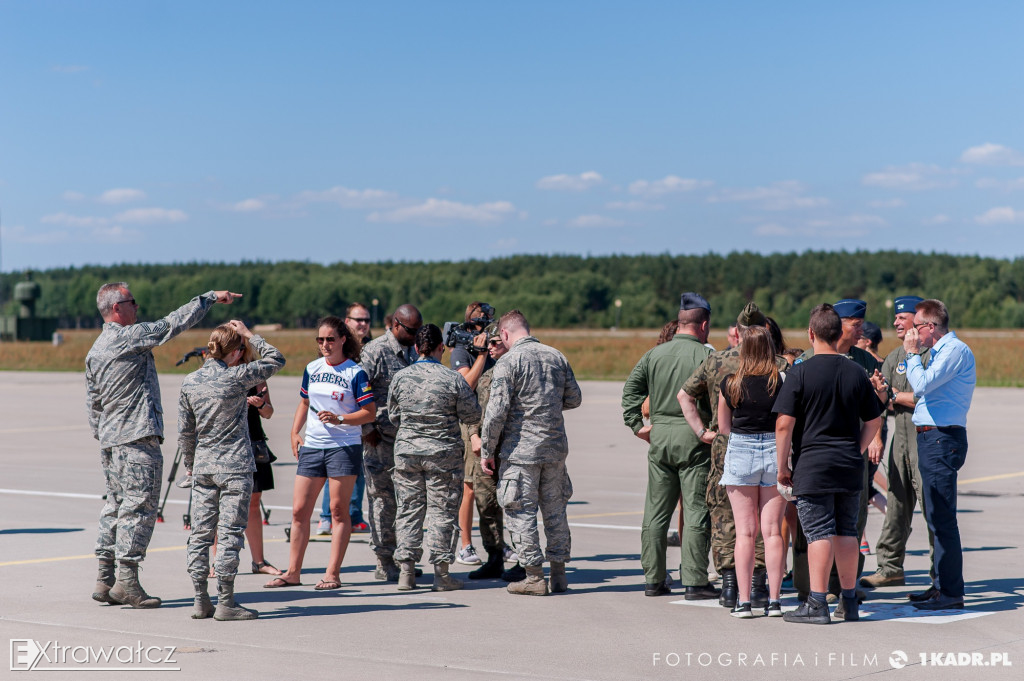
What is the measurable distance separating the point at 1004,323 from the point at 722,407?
156 meters

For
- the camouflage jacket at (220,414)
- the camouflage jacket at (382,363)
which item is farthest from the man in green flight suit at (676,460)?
the camouflage jacket at (220,414)

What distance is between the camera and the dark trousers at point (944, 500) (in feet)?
27.0

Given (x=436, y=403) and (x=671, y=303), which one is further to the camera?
(x=671, y=303)

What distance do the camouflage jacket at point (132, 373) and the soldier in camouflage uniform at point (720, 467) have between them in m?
3.25

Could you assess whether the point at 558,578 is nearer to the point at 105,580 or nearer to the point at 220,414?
the point at 220,414

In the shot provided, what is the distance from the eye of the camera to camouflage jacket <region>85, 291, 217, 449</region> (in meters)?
8.04

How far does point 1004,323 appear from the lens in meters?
152

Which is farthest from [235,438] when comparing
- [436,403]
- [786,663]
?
[786,663]

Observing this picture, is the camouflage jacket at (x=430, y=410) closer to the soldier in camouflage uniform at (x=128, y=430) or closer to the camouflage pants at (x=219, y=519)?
the camouflage pants at (x=219, y=519)

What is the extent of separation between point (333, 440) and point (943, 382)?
14.2 feet

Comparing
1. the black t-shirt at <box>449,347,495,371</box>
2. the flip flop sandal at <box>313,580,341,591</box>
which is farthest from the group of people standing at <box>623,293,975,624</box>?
the flip flop sandal at <box>313,580,341,591</box>

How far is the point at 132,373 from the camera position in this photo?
26.6ft

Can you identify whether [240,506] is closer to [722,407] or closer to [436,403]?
[436,403]

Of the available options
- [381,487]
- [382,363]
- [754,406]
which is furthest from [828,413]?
[382,363]
